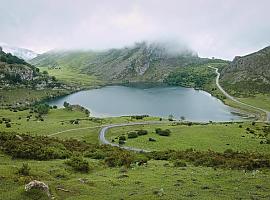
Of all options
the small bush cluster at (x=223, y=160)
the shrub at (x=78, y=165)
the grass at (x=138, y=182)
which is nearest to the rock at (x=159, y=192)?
the grass at (x=138, y=182)

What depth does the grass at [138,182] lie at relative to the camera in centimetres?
2939

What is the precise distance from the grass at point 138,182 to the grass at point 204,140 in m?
44.0

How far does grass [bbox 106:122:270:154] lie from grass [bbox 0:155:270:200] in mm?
43998

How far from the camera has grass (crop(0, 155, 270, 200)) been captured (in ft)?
96.4

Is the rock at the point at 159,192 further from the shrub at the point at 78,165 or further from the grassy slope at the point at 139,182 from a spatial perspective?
the shrub at the point at 78,165

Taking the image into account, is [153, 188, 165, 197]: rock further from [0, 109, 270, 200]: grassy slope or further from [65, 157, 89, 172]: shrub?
[65, 157, 89, 172]: shrub

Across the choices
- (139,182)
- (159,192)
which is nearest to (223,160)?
(139,182)

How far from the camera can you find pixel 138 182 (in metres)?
34.8

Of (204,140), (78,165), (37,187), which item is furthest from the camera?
(204,140)

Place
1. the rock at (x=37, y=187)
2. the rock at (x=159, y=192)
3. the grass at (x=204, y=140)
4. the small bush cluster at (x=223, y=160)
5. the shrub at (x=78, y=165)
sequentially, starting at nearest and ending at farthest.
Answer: the rock at (x=37, y=187) < the rock at (x=159, y=192) < the shrub at (x=78, y=165) < the small bush cluster at (x=223, y=160) < the grass at (x=204, y=140)

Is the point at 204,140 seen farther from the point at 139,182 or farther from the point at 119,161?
the point at 139,182

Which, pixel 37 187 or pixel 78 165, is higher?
pixel 37 187

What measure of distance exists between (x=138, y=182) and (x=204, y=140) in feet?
200

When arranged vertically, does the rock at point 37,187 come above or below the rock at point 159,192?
above
